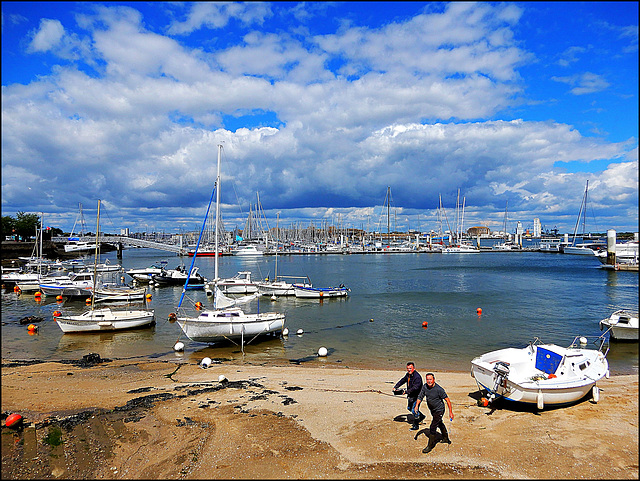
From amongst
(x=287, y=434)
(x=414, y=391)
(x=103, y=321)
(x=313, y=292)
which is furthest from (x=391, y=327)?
(x=287, y=434)

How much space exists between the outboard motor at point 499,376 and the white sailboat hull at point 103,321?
27238 mm

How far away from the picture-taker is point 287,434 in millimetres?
12445

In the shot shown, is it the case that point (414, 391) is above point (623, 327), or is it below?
above

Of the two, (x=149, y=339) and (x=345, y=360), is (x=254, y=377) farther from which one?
(x=149, y=339)

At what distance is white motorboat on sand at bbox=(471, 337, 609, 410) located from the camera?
14.5m

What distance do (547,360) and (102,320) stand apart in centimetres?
2993

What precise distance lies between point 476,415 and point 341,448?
18.4 ft

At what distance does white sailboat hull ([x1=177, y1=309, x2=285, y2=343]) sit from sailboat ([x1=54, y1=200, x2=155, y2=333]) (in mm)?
7493

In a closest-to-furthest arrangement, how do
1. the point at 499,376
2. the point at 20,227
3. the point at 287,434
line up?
the point at 287,434 → the point at 499,376 → the point at 20,227

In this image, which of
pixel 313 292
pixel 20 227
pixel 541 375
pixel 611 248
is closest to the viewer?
pixel 541 375

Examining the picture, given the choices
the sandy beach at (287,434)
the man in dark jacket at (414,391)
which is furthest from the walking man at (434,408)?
the man in dark jacket at (414,391)

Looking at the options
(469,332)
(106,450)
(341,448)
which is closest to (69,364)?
(106,450)

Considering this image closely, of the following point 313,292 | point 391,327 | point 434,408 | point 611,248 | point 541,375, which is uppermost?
point 611,248

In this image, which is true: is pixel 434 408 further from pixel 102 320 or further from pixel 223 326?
pixel 102 320
